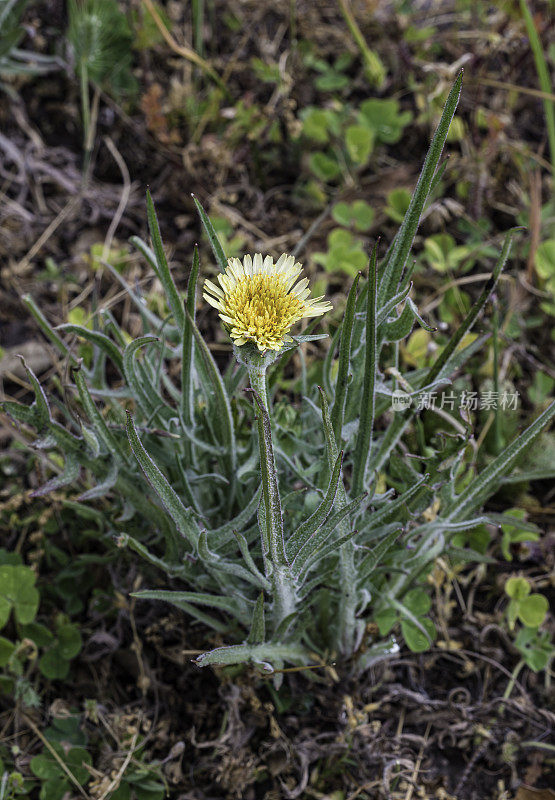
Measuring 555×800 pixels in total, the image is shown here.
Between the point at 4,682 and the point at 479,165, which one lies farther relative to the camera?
the point at 479,165

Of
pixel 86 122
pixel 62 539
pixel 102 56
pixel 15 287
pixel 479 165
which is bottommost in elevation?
pixel 62 539

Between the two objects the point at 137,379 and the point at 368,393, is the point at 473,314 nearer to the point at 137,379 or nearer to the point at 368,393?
the point at 368,393

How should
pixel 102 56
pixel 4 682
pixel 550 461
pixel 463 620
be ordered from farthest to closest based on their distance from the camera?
1. pixel 102 56
2. pixel 550 461
3. pixel 463 620
4. pixel 4 682

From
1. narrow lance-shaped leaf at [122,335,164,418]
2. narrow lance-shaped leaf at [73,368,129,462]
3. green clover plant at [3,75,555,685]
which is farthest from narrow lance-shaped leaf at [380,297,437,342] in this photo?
narrow lance-shaped leaf at [73,368,129,462]

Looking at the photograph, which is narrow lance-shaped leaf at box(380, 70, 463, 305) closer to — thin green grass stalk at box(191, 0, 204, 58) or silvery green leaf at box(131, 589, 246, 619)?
silvery green leaf at box(131, 589, 246, 619)

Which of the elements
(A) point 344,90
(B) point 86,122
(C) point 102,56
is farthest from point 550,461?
(C) point 102,56

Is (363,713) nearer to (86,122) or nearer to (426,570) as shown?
(426,570)

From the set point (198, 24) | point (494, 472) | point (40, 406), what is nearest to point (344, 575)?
point (494, 472)
